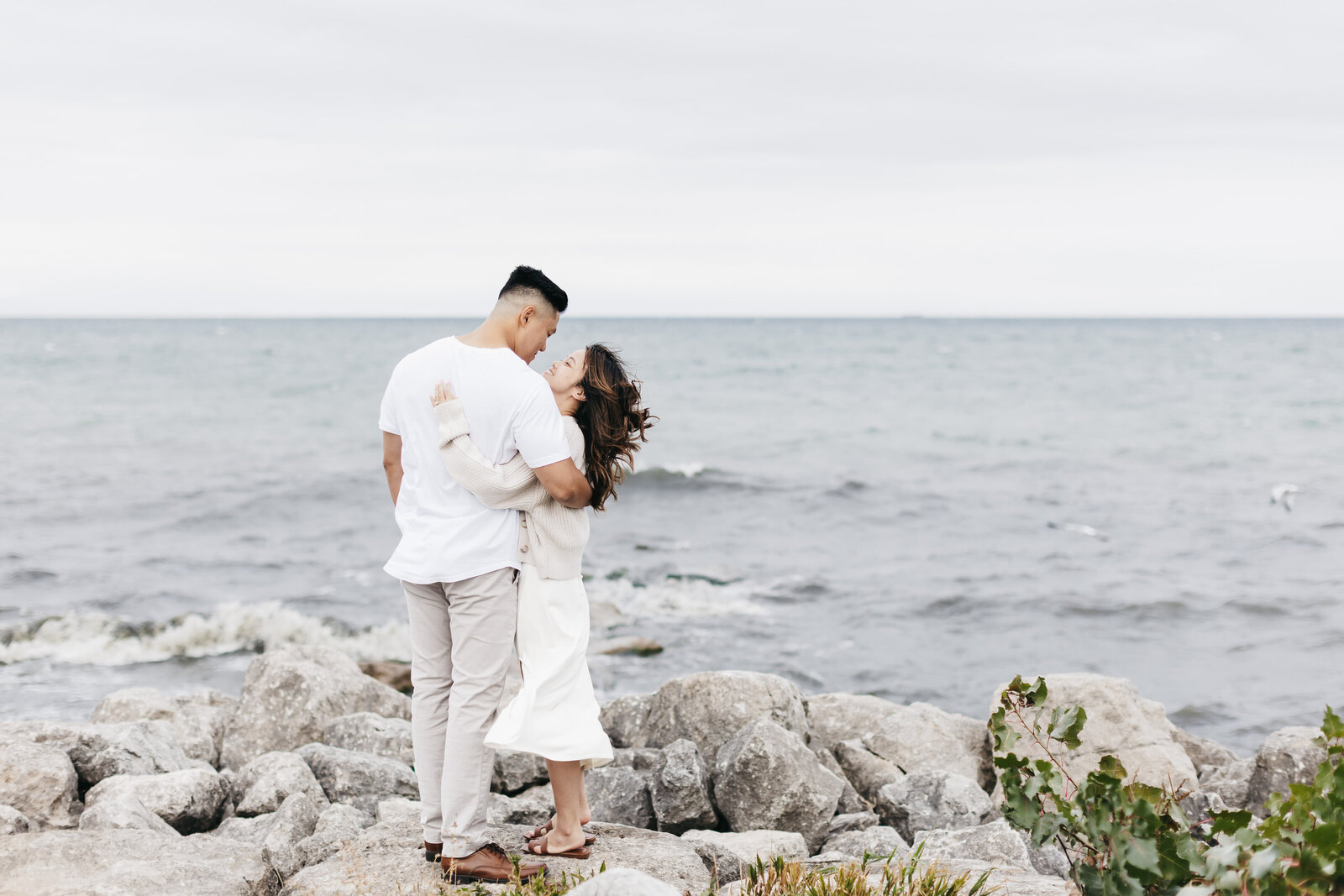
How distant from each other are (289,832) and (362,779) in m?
0.91

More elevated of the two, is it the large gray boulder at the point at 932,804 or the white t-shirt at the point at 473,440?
the white t-shirt at the point at 473,440

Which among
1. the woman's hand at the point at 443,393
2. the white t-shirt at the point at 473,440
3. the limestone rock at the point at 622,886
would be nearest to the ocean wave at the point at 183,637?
the white t-shirt at the point at 473,440

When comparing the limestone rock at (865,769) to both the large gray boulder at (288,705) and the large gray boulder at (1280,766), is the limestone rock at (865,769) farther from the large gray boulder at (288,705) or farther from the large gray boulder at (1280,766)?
the large gray boulder at (288,705)

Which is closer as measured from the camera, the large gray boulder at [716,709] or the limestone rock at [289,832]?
the limestone rock at [289,832]

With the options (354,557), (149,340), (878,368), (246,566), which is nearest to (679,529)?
(354,557)

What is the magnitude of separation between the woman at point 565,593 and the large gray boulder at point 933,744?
11.9 feet

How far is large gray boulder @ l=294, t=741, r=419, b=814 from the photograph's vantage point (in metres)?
6.25

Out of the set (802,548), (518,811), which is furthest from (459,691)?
(802,548)

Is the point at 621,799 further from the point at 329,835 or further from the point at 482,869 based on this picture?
the point at 482,869

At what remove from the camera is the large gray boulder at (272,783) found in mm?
6012

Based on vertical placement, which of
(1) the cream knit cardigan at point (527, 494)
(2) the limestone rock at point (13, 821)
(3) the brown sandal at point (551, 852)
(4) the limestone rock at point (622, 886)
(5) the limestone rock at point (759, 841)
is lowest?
(5) the limestone rock at point (759, 841)

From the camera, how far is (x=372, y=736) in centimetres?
704

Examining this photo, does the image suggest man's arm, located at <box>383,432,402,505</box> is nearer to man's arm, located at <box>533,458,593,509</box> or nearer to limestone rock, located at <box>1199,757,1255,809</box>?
man's arm, located at <box>533,458,593,509</box>

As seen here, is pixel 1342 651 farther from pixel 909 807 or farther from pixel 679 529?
pixel 679 529
